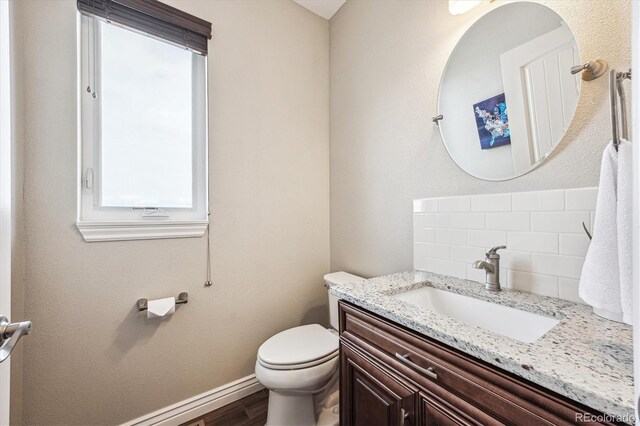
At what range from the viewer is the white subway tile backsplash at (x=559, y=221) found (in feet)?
2.58

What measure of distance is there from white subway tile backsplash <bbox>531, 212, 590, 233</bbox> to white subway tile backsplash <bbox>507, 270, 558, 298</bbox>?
0.17m

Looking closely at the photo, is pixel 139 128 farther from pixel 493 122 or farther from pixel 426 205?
pixel 493 122

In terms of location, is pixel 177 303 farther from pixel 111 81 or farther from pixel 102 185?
pixel 111 81

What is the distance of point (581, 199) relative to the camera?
2.57ft

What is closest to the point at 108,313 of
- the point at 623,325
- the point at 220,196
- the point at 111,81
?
the point at 220,196

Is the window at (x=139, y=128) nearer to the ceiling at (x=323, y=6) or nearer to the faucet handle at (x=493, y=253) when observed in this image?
the ceiling at (x=323, y=6)

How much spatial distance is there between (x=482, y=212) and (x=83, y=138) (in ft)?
5.91

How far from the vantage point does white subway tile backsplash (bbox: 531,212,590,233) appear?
31.0 inches

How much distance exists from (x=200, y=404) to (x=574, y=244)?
6.15 feet

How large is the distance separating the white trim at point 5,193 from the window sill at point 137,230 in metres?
0.33

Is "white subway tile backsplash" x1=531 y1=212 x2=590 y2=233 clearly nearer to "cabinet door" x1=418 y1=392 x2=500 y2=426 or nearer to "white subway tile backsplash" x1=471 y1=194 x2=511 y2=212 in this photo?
"white subway tile backsplash" x1=471 y1=194 x2=511 y2=212

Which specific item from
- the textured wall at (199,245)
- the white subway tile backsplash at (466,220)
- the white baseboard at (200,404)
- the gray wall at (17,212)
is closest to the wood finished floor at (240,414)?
the white baseboard at (200,404)

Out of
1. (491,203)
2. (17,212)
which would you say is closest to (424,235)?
(491,203)

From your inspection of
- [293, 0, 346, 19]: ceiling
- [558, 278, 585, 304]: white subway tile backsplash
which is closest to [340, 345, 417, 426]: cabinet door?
[558, 278, 585, 304]: white subway tile backsplash
